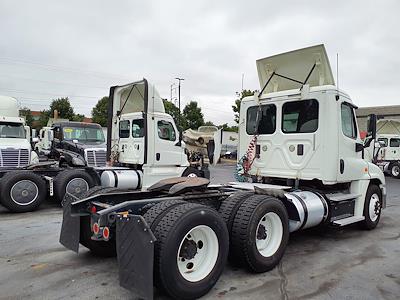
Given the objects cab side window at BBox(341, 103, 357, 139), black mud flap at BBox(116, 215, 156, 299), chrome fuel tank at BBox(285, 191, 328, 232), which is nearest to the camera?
black mud flap at BBox(116, 215, 156, 299)

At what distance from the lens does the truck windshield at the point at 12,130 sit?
435 inches

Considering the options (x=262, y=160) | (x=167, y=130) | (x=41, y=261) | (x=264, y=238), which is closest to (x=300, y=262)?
(x=264, y=238)

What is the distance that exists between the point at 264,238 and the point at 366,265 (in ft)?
4.92

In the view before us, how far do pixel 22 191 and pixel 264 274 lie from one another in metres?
6.20

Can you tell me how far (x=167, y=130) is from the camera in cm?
1050

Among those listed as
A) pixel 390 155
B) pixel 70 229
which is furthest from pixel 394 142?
pixel 70 229

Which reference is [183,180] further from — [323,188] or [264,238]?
[323,188]

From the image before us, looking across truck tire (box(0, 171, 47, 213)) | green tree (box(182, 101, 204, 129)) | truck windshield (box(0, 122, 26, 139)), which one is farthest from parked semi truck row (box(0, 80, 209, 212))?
green tree (box(182, 101, 204, 129))

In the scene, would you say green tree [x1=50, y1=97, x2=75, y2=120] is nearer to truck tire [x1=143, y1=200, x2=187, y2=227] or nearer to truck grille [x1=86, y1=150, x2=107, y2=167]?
truck grille [x1=86, y1=150, x2=107, y2=167]

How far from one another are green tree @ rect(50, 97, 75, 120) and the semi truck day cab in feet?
164

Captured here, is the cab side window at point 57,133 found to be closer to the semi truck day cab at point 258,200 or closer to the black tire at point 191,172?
the black tire at point 191,172

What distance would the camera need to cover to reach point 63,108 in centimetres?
5247

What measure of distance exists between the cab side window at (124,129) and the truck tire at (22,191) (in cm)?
309

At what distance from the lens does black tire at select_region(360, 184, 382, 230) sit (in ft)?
22.0
